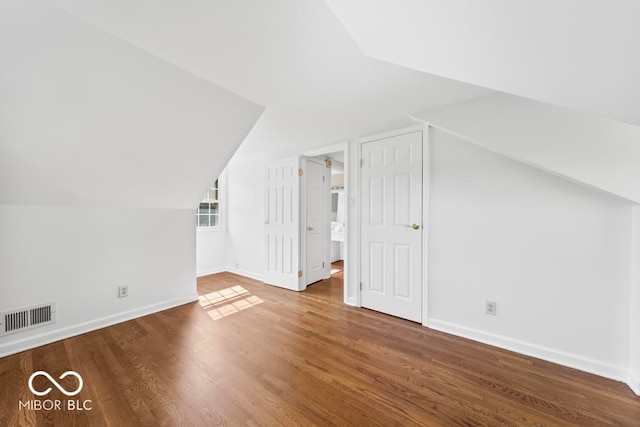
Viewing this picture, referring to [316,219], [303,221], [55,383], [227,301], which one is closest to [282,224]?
[303,221]

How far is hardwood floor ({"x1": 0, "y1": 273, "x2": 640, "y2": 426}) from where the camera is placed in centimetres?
138

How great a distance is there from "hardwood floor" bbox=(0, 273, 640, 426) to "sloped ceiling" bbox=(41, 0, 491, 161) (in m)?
2.15

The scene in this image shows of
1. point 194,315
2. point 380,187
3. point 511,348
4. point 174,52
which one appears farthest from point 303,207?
point 511,348

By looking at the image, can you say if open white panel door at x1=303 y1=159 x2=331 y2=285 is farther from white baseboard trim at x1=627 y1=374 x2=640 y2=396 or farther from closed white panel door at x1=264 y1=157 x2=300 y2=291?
white baseboard trim at x1=627 y1=374 x2=640 y2=396

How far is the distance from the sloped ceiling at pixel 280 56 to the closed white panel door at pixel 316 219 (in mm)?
1349

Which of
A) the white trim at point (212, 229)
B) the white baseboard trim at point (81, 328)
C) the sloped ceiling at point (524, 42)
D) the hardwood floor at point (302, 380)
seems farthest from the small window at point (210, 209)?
the sloped ceiling at point (524, 42)

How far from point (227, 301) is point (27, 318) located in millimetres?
1721

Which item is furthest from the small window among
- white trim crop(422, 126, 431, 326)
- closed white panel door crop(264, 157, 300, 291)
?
white trim crop(422, 126, 431, 326)

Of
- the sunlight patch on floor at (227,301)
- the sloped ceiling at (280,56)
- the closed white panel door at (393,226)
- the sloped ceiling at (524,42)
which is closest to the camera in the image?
the sloped ceiling at (524,42)

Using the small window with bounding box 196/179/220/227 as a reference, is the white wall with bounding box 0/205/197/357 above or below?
below

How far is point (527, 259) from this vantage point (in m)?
2.02

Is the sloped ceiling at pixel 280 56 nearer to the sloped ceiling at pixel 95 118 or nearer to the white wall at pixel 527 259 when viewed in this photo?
the sloped ceiling at pixel 95 118

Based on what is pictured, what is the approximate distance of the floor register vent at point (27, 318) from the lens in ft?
6.50

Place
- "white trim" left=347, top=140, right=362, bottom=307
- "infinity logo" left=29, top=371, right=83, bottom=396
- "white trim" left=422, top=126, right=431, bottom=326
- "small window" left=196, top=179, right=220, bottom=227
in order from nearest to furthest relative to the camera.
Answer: "infinity logo" left=29, top=371, right=83, bottom=396, "white trim" left=422, top=126, right=431, bottom=326, "white trim" left=347, top=140, right=362, bottom=307, "small window" left=196, top=179, right=220, bottom=227
